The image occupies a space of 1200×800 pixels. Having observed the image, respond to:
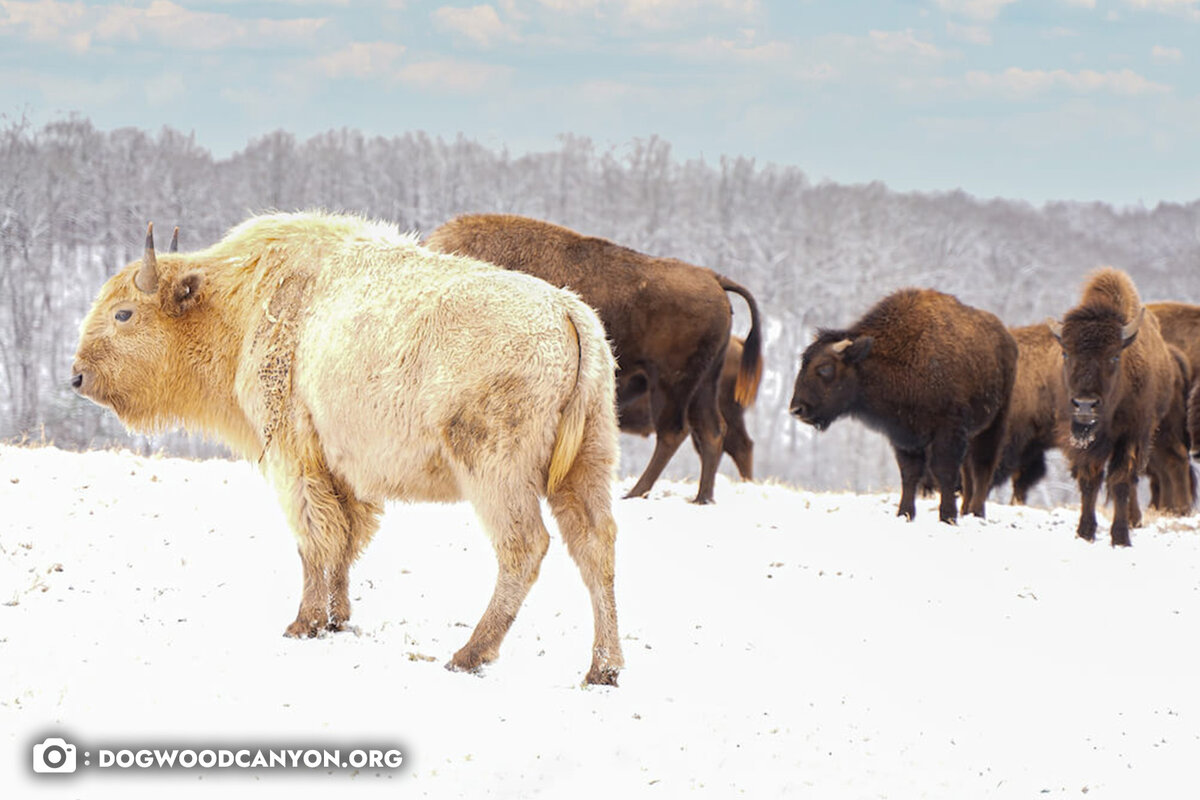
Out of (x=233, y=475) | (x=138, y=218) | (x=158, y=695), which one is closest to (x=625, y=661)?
(x=158, y=695)

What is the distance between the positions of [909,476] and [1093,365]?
2170 mm

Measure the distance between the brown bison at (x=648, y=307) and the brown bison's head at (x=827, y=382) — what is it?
199 centimetres

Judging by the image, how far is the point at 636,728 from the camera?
596cm

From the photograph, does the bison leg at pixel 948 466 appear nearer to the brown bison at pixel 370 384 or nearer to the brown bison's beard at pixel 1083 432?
the brown bison's beard at pixel 1083 432

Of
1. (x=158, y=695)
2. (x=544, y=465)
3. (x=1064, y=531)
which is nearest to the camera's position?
(x=158, y=695)

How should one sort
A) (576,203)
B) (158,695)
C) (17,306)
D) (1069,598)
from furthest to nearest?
1. (576,203)
2. (17,306)
3. (1069,598)
4. (158,695)

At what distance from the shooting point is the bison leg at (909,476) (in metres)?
12.6

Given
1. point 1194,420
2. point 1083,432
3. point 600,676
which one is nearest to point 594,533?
point 600,676

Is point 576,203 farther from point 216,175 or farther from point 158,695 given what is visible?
point 158,695

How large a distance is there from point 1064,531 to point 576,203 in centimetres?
5282

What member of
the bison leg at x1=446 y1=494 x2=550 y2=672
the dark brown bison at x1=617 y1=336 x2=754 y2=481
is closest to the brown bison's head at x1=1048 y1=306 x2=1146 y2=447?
the dark brown bison at x1=617 y1=336 x2=754 y2=481

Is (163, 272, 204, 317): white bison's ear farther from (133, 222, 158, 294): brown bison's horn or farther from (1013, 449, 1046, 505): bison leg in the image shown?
(1013, 449, 1046, 505): bison leg

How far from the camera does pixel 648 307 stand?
11758 mm

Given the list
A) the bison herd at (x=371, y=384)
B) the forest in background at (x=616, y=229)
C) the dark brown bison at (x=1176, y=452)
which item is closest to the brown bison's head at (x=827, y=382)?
the dark brown bison at (x=1176, y=452)
